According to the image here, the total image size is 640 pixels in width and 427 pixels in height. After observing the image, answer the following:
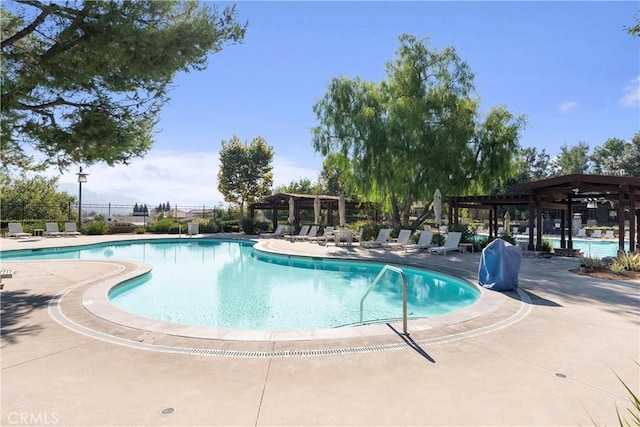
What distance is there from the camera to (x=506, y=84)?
50.5 ft

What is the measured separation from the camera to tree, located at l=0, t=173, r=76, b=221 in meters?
26.1

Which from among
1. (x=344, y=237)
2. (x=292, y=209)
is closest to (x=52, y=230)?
(x=292, y=209)

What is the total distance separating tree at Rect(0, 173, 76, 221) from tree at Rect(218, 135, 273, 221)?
12.8 metres

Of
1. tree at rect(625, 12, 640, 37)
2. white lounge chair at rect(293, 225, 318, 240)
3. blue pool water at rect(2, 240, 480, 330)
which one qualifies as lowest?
blue pool water at rect(2, 240, 480, 330)

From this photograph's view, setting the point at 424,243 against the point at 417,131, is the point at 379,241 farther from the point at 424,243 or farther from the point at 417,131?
the point at 417,131

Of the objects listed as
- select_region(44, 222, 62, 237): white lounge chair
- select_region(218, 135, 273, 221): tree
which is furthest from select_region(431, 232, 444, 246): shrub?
select_region(44, 222, 62, 237): white lounge chair

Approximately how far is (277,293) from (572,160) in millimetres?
67881

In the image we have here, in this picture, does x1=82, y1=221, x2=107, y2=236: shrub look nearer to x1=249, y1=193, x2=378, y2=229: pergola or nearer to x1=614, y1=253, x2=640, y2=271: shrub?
x1=249, y1=193, x2=378, y2=229: pergola

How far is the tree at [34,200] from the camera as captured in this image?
2611 centimetres

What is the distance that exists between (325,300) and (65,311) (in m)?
5.14

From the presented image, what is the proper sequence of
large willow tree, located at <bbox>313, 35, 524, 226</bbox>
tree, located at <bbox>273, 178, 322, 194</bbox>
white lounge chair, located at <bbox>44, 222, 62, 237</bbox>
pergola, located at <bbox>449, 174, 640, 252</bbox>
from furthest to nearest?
tree, located at <bbox>273, 178, 322, 194</bbox> < white lounge chair, located at <bbox>44, 222, 62, 237</bbox> < large willow tree, located at <bbox>313, 35, 524, 226</bbox> < pergola, located at <bbox>449, 174, 640, 252</bbox>

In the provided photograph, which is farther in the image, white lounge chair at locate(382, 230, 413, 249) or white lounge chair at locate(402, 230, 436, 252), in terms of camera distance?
white lounge chair at locate(382, 230, 413, 249)

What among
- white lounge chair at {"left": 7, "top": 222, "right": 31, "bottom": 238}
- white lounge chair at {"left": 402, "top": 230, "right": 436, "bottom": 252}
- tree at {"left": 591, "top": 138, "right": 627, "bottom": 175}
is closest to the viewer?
white lounge chair at {"left": 402, "top": 230, "right": 436, "bottom": 252}

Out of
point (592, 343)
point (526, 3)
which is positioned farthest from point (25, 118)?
point (526, 3)
